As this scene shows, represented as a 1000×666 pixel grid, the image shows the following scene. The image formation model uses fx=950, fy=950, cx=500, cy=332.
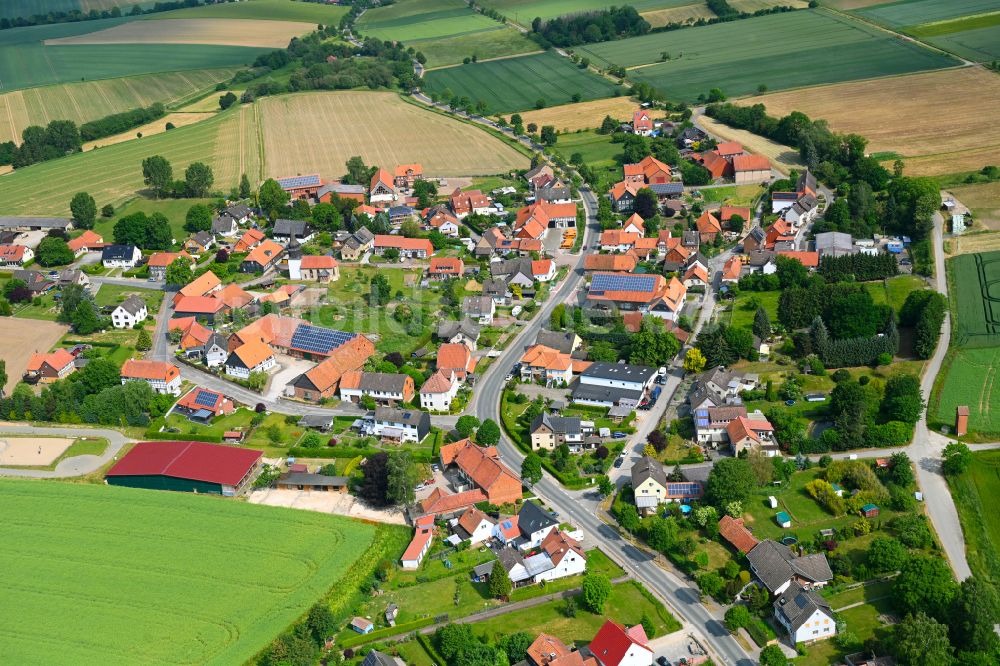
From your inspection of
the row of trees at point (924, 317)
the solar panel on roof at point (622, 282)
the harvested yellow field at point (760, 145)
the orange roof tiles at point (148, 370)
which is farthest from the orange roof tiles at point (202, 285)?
the harvested yellow field at point (760, 145)

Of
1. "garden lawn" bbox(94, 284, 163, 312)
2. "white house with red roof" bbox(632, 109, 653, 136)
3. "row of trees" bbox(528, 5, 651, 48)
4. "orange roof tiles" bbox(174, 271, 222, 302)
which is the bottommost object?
"garden lawn" bbox(94, 284, 163, 312)

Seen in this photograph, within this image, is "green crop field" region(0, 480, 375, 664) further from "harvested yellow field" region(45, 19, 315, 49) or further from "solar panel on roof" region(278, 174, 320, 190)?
"harvested yellow field" region(45, 19, 315, 49)

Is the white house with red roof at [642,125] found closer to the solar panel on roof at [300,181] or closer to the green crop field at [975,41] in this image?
the solar panel on roof at [300,181]

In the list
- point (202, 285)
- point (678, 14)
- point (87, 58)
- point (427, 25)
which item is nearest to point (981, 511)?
point (202, 285)

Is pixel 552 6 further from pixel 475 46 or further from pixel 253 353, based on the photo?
pixel 253 353

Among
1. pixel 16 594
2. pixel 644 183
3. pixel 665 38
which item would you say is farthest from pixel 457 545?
pixel 665 38

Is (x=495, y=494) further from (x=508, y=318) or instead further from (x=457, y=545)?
(x=508, y=318)

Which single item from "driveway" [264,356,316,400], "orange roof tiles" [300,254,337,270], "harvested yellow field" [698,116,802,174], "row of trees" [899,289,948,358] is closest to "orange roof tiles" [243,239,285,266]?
"orange roof tiles" [300,254,337,270]
